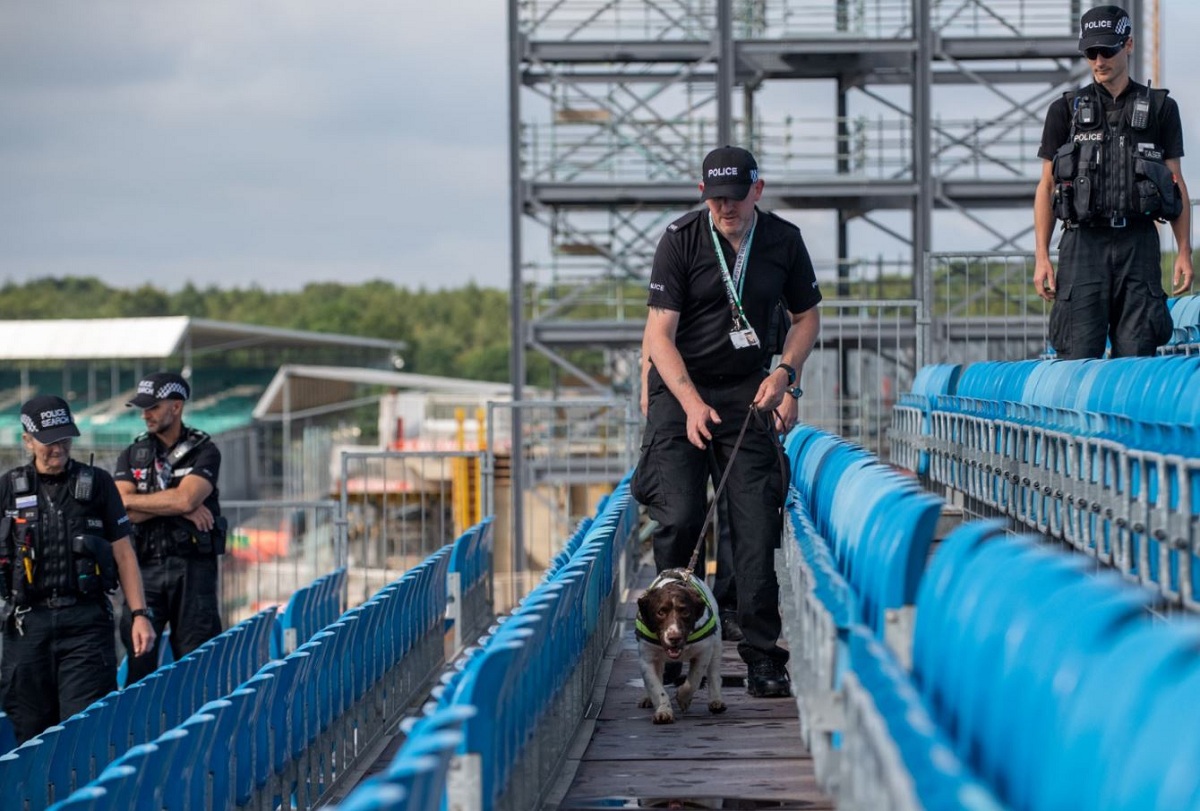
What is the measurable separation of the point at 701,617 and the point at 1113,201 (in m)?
2.92

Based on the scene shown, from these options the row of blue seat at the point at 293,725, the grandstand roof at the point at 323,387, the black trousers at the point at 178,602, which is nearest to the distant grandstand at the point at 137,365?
the grandstand roof at the point at 323,387

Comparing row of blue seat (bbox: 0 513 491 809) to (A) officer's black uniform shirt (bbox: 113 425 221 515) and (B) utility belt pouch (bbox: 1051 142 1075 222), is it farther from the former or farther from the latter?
(B) utility belt pouch (bbox: 1051 142 1075 222)

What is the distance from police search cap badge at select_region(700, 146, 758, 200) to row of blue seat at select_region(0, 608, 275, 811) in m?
2.74

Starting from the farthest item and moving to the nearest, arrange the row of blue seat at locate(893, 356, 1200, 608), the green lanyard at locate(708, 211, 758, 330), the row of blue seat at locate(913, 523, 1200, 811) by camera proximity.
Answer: the green lanyard at locate(708, 211, 758, 330) → the row of blue seat at locate(893, 356, 1200, 608) → the row of blue seat at locate(913, 523, 1200, 811)

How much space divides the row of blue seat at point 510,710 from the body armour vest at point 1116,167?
2.55m

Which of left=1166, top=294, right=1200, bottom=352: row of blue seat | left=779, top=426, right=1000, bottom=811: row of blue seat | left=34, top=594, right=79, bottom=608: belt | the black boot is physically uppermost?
left=1166, top=294, right=1200, bottom=352: row of blue seat

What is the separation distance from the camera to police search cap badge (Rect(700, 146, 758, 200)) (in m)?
5.37

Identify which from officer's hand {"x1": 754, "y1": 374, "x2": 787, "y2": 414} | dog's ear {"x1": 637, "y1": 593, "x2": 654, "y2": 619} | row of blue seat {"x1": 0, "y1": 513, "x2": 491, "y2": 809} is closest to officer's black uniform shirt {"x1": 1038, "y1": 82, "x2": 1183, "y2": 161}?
officer's hand {"x1": 754, "y1": 374, "x2": 787, "y2": 414}

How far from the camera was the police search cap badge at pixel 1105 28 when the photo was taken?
20.9 ft

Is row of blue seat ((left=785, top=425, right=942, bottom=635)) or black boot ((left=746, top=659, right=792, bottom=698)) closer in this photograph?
row of blue seat ((left=785, top=425, right=942, bottom=635))

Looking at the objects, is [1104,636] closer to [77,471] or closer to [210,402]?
[77,471]

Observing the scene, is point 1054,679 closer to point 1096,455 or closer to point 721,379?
point 1096,455

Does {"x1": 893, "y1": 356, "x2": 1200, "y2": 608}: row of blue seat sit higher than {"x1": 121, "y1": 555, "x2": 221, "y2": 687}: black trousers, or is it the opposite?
{"x1": 893, "y1": 356, "x2": 1200, "y2": 608}: row of blue seat

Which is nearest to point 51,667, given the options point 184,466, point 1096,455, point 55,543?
point 55,543
